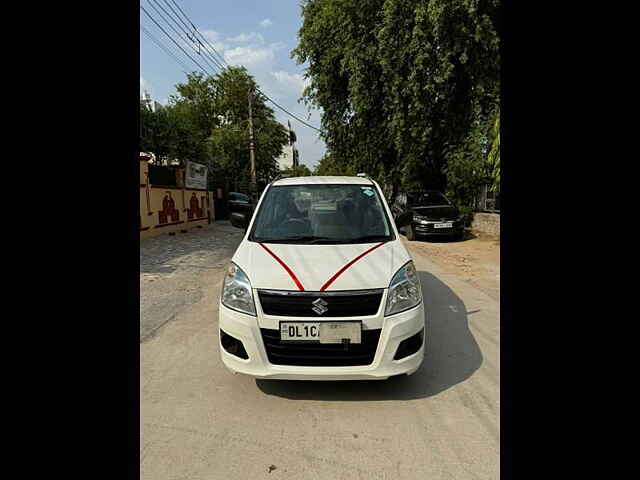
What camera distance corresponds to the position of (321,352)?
8.73 ft

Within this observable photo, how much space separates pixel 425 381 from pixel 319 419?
100 cm

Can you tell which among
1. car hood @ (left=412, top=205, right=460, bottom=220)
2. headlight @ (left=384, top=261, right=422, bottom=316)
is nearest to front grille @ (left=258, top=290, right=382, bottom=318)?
headlight @ (left=384, top=261, right=422, bottom=316)

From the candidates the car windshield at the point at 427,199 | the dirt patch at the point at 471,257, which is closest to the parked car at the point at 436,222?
the dirt patch at the point at 471,257

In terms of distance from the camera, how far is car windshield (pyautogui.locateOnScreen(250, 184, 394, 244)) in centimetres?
344

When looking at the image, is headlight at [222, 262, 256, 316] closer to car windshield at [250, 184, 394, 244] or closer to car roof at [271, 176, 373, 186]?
car windshield at [250, 184, 394, 244]

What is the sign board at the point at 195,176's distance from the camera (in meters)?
14.6

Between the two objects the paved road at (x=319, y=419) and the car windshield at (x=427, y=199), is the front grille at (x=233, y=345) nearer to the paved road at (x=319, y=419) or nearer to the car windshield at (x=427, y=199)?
the paved road at (x=319, y=419)

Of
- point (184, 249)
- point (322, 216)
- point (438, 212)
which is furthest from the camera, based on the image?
point (438, 212)

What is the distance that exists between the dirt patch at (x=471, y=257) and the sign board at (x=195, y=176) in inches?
332

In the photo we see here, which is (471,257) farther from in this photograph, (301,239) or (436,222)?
(301,239)

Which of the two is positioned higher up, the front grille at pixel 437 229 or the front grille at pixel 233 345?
the front grille at pixel 437 229

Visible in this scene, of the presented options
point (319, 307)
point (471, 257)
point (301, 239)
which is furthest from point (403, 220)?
point (471, 257)

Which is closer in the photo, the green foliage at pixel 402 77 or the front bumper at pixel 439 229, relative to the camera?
the front bumper at pixel 439 229
